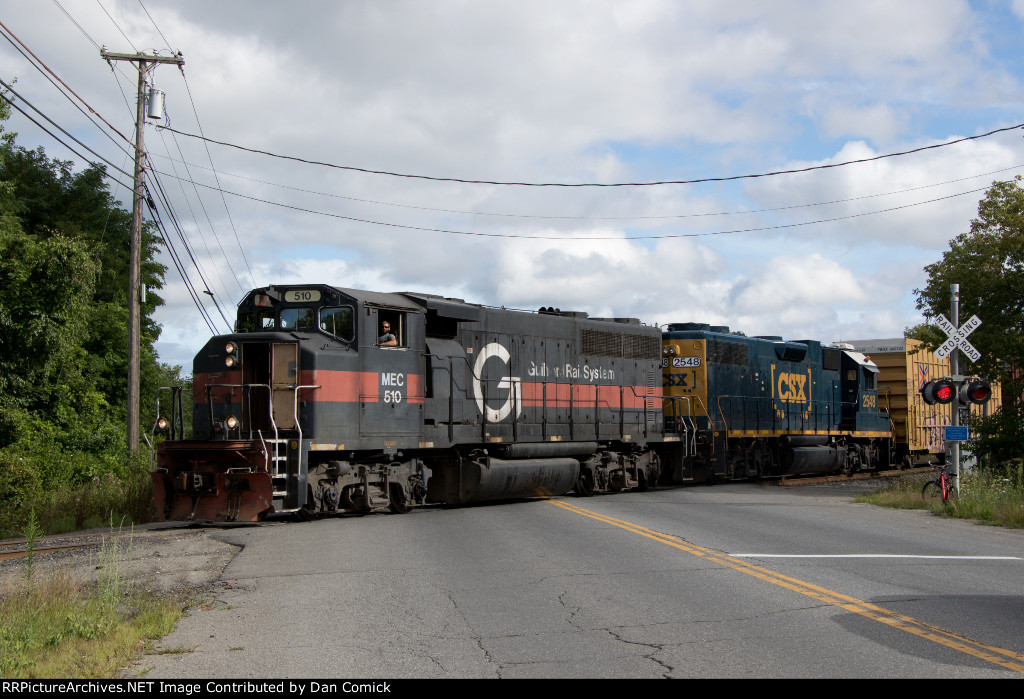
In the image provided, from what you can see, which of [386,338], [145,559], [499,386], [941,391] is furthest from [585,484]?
[145,559]

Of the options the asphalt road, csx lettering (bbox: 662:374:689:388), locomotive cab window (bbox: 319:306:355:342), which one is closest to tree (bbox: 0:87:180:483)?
locomotive cab window (bbox: 319:306:355:342)

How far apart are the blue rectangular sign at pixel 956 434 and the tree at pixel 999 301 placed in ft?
15.3

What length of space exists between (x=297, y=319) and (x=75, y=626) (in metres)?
8.85

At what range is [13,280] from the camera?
20438 mm

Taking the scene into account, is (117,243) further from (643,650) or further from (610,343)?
(643,650)

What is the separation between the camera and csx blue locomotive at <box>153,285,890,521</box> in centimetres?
1433

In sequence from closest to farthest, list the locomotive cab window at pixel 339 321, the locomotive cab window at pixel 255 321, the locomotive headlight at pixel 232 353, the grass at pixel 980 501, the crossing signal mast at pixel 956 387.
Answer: the locomotive headlight at pixel 232 353
the grass at pixel 980 501
the locomotive cab window at pixel 339 321
the locomotive cab window at pixel 255 321
the crossing signal mast at pixel 956 387

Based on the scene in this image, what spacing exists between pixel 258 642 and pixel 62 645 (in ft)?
4.68

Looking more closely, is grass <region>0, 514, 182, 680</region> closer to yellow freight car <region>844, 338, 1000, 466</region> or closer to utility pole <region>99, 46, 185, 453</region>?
utility pole <region>99, 46, 185, 453</region>

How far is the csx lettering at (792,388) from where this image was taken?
93.4 ft

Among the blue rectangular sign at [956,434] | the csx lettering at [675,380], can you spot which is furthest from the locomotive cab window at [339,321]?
the csx lettering at [675,380]

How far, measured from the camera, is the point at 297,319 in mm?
15586

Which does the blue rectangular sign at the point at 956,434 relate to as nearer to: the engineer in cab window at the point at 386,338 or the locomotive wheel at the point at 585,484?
the locomotive wheel at the point at 585,484

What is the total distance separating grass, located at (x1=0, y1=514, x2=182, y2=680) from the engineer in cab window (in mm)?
7133
